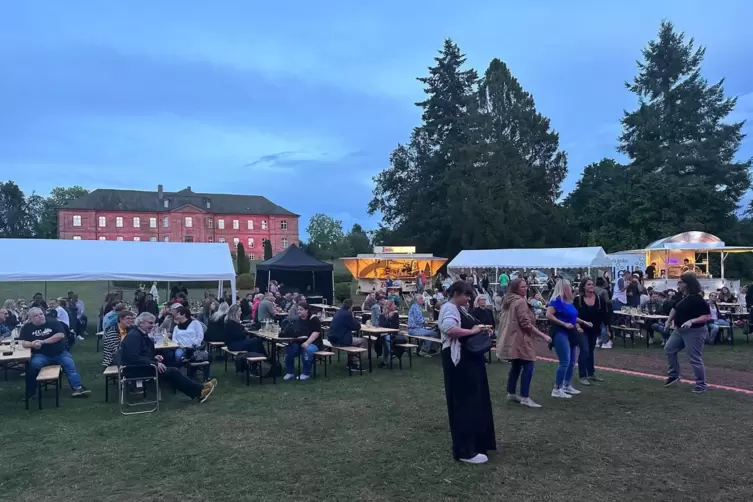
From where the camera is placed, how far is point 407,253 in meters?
29.8

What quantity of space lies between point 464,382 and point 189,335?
15.9ft

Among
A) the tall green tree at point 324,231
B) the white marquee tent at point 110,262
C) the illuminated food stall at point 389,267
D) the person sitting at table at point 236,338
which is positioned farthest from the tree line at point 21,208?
the person sitting at table at point 236,338

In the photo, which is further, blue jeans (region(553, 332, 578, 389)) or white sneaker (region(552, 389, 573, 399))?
white sneaker (region(552, 389, 573, 399))

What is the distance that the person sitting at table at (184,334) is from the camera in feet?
25.7

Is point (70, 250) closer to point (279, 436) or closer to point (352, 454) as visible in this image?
point (279, 436)

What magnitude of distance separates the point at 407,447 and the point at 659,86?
131ft

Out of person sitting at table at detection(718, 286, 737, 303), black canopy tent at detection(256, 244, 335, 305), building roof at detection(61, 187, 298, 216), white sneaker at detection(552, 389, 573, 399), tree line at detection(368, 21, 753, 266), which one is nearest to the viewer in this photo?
white sneaker at detection(552, 389, 573, 399)

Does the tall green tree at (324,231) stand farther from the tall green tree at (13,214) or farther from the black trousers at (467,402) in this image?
the black trousers at (467,402)

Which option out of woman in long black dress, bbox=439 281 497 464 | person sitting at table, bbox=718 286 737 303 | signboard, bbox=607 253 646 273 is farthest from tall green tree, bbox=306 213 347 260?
woman in long black dress, bbox=439 281 497 464

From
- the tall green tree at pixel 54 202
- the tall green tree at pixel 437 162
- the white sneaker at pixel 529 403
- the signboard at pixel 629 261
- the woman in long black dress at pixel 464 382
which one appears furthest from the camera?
the tall green tree at pixel 54 202

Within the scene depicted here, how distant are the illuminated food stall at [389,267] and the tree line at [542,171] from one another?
8354mm

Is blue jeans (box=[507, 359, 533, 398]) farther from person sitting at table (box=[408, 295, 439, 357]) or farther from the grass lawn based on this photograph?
person sitting at table (box=[408, 295, 439, 357])

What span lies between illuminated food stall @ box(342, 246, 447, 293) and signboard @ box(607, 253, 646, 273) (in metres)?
9.32

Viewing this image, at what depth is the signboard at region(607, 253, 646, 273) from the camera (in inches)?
936
